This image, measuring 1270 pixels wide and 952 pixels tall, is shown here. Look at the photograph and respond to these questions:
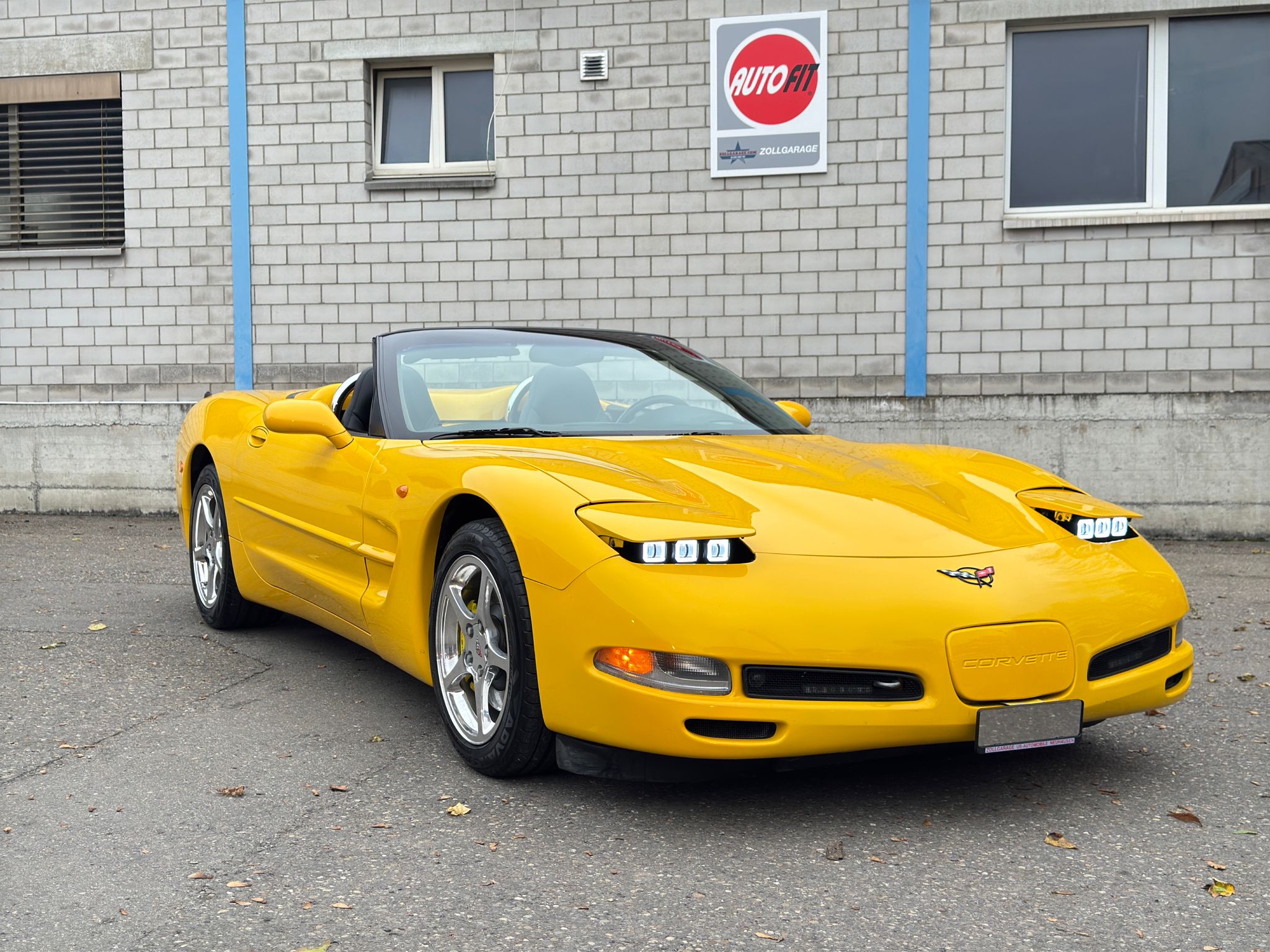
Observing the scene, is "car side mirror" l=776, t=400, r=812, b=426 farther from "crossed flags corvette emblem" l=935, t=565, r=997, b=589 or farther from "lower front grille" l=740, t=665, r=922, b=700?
"lower front grille" l=740, t=665, r=922, b=700

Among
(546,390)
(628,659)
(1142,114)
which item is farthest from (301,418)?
(1142,114)

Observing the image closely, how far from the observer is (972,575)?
9.72 ft

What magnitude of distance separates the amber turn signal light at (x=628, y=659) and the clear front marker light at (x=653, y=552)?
21 centimetres

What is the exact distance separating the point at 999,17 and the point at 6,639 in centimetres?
777

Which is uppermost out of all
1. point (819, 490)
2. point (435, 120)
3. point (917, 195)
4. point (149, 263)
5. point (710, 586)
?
point (435, 120)

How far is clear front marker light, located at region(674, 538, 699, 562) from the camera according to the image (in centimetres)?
291

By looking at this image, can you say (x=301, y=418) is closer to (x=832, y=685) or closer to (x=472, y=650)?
(x=472, y=650)

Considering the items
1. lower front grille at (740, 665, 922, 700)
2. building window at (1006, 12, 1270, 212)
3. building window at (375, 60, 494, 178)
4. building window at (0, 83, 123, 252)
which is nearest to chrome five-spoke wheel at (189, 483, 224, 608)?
lower front grille at (740, 665, 922, 700)

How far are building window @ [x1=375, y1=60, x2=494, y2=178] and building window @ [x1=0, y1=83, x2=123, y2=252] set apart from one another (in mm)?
2332

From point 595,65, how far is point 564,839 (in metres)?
7.88

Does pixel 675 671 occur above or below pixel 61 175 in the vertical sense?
below

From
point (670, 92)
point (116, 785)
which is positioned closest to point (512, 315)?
point (670, 92)

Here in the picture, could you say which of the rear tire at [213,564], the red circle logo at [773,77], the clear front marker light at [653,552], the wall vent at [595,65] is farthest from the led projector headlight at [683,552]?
the wall vent at [595,65]

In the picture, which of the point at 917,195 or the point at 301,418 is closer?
the point at 301,418
